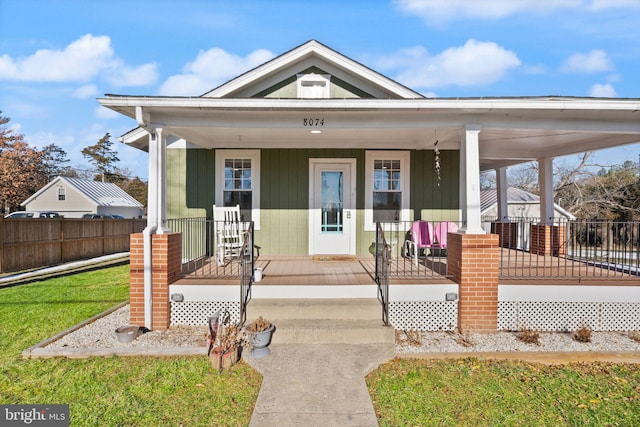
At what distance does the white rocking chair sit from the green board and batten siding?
64 cm

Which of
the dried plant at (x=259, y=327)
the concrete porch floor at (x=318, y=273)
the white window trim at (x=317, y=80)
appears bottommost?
the dried plant at (x=259, y=327)

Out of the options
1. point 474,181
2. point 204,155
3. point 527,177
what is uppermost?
point 527,177

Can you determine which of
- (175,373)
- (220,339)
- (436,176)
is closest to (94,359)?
(175,373)

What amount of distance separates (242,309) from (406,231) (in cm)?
424

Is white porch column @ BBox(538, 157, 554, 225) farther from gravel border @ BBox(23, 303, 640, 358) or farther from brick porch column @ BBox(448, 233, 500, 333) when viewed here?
brick porch column @ BBox(448, 233, 500, 333)

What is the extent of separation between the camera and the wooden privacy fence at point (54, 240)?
32.5 feet

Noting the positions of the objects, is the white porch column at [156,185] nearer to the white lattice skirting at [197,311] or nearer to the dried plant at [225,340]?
the white lattice skirting at [197,311]

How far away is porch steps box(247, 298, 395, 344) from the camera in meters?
4.36

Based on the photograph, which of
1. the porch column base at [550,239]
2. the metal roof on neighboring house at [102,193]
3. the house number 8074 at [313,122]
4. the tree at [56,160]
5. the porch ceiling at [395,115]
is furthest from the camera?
the tree at [56,160]

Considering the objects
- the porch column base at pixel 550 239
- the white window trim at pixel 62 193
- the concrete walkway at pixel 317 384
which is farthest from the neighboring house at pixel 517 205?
the white window trim at pixel 62 193

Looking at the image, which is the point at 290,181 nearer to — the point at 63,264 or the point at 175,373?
the point at 175,373

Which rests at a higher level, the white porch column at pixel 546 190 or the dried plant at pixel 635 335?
the white porch column at pixel 546 190

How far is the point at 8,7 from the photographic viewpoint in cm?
802

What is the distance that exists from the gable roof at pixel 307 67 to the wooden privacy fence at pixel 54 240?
7504 millimetres
